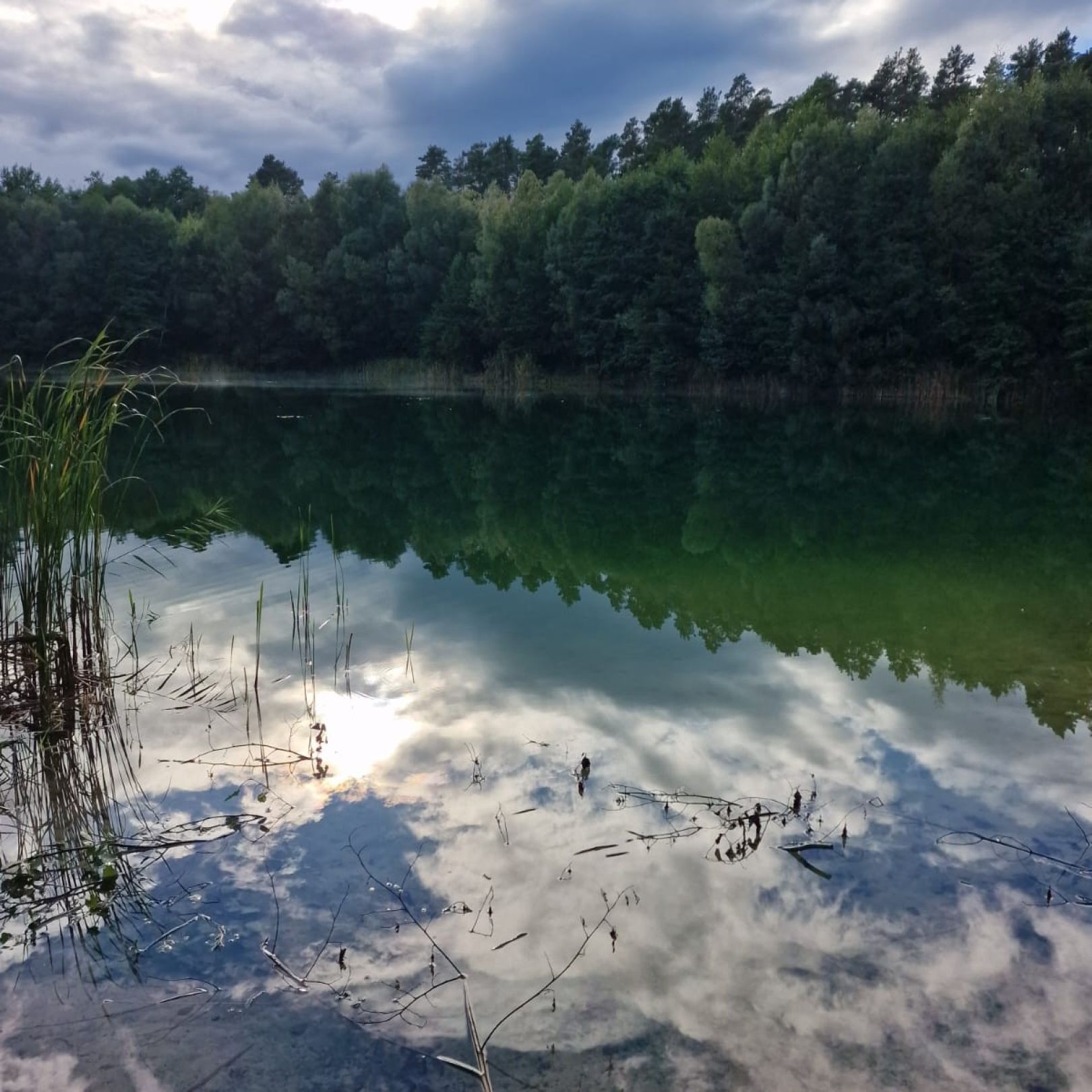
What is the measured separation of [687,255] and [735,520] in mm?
26054

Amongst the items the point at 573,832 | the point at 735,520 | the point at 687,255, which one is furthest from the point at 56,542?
the point at 687,255

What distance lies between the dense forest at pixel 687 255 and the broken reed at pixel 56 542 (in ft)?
87.6

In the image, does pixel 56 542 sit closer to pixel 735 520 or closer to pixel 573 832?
pixel 573 832

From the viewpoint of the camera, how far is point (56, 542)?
4.48 meters

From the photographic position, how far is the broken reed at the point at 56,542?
4422 mm

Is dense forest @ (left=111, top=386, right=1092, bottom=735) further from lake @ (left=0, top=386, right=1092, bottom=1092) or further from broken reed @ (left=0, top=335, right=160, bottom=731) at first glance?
broken reed @ (left=0, top=335, right=160, bottom=731)

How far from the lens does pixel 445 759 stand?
14.8ft

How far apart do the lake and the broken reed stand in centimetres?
35

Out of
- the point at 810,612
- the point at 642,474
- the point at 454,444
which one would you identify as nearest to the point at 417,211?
the point at 454,444

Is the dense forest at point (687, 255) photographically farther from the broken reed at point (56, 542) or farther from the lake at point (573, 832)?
the broken reed at point (56, 542)

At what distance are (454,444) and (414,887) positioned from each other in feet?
51.9

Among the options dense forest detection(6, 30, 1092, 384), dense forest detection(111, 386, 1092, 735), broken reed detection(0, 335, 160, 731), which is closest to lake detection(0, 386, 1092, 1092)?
dense forest detection(111, 386, 1092, 735)

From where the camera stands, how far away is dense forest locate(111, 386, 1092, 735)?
22.2 feet

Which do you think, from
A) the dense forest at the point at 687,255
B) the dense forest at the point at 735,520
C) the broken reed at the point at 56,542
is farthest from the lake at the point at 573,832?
the dense forest at the point at 687,255
